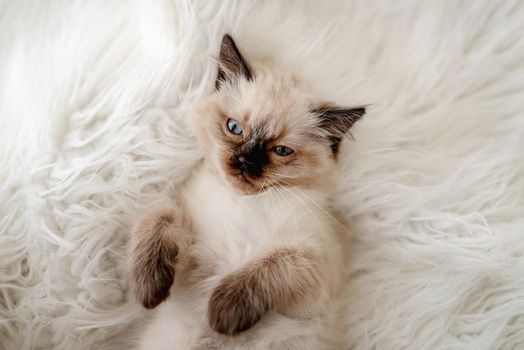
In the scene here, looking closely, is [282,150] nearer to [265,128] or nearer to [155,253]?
[265,128]

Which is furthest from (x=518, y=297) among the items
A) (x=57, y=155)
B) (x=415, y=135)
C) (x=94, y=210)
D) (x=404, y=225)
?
(x=57, y=155)

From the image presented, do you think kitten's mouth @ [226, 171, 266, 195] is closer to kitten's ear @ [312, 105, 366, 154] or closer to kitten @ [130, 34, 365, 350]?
kitten @ [130, 34, 365, 350]

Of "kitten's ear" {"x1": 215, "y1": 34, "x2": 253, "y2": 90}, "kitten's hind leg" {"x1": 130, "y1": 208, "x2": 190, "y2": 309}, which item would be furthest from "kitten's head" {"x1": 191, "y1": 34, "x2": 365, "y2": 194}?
"kitten's hind leg" {"x1": 130, "y1": 208, "x2": 190, "y2": 309}

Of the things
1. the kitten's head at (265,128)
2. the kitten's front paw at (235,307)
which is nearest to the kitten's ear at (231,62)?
the kitten's head at (265,128)

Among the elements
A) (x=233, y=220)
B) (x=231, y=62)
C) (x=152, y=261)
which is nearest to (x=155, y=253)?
(x=152, y=261)

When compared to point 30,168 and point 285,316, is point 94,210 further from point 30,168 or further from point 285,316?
point 285,316

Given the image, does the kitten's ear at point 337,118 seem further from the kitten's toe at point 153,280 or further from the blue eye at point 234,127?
the kitten's toe at point 153,280
